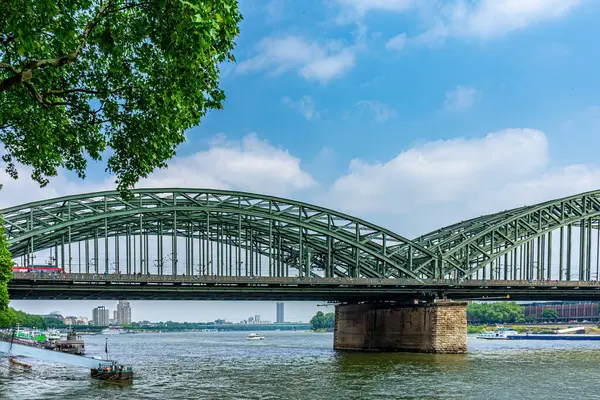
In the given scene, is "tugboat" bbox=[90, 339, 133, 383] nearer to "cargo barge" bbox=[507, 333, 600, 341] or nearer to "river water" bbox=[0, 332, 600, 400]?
"river water" bbox=[0, 332, 600, 400]

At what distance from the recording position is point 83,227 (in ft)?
269

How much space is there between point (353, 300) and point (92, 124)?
3009 inches

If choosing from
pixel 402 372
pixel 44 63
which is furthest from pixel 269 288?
pixel 44 63

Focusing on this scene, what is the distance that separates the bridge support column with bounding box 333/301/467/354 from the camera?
274 ft

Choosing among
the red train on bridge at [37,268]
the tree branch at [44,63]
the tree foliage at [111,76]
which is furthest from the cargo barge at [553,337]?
the tree branch at [44,63]

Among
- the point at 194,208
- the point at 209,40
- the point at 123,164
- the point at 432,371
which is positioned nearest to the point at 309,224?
the point at 194,208

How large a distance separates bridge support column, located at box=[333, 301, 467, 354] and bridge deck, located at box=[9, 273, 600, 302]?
7.36 ft

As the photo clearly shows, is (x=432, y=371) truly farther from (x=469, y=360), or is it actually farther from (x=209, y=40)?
(x=209, y=40)

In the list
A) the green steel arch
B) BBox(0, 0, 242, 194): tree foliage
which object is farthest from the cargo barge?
BBox(0, 0, 242, 194): tree foliage

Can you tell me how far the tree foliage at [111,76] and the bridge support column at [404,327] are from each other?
200ft

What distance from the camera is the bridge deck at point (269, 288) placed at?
71.8 metres

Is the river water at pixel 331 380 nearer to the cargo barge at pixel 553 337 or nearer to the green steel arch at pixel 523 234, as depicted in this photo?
the green steel arch at pixel 523 234

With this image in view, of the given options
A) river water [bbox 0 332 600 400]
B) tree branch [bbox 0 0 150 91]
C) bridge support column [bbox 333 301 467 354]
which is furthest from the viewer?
bridge support column [bbox 333 301 467 354]

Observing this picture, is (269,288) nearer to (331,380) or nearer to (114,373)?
(331,380)
